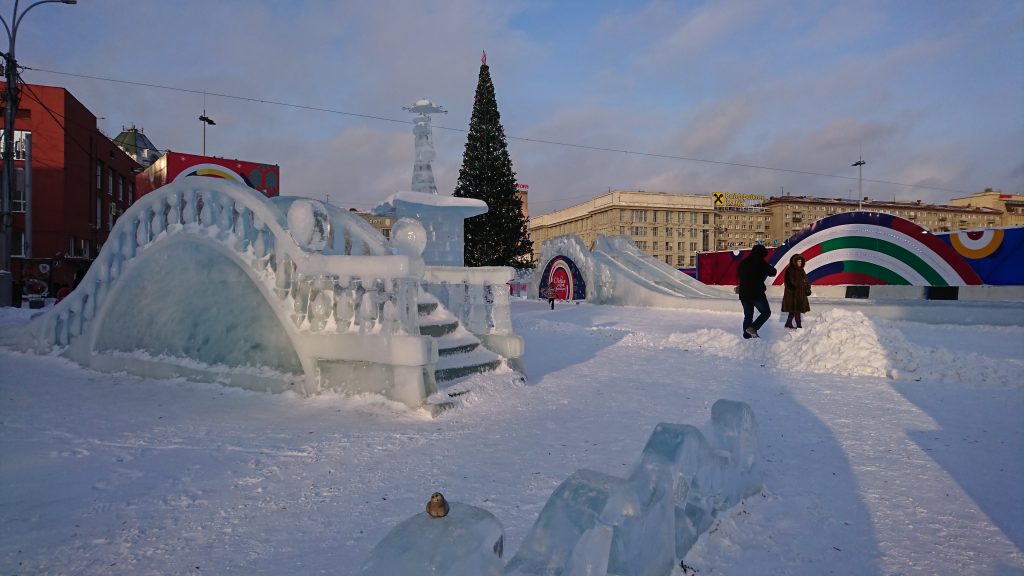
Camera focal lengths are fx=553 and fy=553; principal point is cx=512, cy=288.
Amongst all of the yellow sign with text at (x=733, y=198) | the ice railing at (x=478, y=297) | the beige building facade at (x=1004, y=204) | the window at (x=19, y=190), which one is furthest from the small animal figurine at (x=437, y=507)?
the beige building facade at (x=1004, y=204)

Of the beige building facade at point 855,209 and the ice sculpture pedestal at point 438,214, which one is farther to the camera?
the beige building facade at point 855,209

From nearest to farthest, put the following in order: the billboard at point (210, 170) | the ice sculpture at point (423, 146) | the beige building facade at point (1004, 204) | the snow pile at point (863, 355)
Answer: the snow pile at point (863, 355), the ice sculpture at point (423, 146), the billboard at point (210, 170), the beige building facade at point (1004, 204)

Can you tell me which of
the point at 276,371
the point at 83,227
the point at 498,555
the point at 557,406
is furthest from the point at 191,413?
the point at 83,227

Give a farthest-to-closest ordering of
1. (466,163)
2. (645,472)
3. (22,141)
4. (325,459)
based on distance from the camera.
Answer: (22,141), (466,163), (325,459), (645,472)

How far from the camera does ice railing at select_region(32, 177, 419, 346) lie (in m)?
4.62

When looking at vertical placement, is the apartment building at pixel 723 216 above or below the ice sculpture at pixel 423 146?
above

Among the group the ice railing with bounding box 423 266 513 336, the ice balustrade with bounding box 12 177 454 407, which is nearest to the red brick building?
the ice balustrade with bounding box 12 177 454 407

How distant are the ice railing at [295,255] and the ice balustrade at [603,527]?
281 centimetres

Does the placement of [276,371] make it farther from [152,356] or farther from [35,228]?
[35,228]

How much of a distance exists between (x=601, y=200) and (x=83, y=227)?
6181 cm

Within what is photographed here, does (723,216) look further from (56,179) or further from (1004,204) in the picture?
(56,179)

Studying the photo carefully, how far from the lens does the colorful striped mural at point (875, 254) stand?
1631 centimetres

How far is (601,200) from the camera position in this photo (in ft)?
261

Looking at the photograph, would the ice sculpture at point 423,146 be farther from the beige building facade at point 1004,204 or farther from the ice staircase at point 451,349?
the beige building facade at point 1004,204
